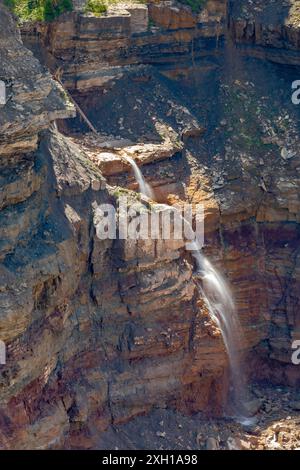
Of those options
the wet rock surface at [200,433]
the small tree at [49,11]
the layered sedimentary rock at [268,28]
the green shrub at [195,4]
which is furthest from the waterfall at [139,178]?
the layered sedimentary rock at [268,28]

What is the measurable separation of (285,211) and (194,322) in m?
6.14

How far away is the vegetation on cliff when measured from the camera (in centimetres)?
3403

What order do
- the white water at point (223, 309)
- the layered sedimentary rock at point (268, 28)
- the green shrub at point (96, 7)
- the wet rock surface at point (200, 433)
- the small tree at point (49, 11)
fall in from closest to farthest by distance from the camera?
the wet rock surface at point (200, 433) < the white water at point (223, 309) < the small tree at point (49, 11) < the green shrub at point (96, 7) < the layered sedimentary rock at point (268, 28)

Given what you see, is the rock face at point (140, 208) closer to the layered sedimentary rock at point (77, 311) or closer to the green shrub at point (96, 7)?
the layered sedimentary rock at point (77, 311)

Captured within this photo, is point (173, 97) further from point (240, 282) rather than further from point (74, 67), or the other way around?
point (240, 282)

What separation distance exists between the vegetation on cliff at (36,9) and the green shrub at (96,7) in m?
1.14

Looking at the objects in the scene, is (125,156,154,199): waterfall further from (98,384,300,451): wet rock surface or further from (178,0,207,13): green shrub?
(98,384,300,451): wet rock surface

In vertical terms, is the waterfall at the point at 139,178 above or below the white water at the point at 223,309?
above

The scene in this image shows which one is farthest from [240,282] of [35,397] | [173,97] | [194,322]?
Result: [35,397]

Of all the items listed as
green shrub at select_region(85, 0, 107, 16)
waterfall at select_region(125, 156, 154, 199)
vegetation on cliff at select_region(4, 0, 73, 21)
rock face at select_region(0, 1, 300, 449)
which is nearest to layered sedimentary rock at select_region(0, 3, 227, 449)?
rock face at select_region(0, 1, 300, 449)

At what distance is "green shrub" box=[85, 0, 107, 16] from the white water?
Answer: 5521 mm

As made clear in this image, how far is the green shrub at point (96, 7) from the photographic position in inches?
1395

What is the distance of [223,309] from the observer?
33656mm

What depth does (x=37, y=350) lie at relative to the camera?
27.7 metres
